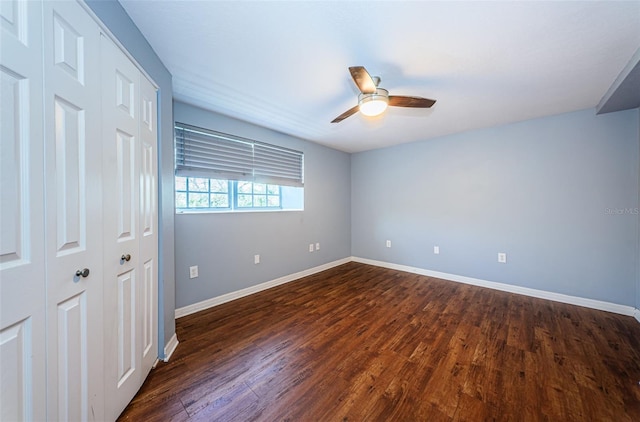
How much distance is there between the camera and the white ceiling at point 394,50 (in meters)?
1.33

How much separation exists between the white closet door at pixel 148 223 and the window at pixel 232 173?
2.88 feet

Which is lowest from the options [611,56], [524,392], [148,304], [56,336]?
[524,392]

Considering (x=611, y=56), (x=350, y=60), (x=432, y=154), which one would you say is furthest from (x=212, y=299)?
(x=611, y=56)

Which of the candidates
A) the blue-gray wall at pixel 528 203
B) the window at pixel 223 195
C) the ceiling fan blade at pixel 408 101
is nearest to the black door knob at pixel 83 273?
the window at pixel 223 195

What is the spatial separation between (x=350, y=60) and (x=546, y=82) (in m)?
1.84

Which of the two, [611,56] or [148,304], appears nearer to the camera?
[148,304]

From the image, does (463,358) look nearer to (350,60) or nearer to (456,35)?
(456,35)

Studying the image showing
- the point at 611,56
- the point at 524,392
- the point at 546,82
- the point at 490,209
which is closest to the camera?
the point at 524,392

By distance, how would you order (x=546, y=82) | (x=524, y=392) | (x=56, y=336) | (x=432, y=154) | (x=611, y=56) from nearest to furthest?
(x=56, y=336) → (x=524, y=392) → (x=611, y=56) → (x=546, y=82) → (x=432, y=154)

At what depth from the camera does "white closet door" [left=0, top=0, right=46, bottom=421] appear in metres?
0.71

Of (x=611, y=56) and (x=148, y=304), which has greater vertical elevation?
(x=611, y=56)

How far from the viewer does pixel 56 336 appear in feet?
2.90

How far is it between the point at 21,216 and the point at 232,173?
7.08ft

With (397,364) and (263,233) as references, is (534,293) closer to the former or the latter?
(397,364)
